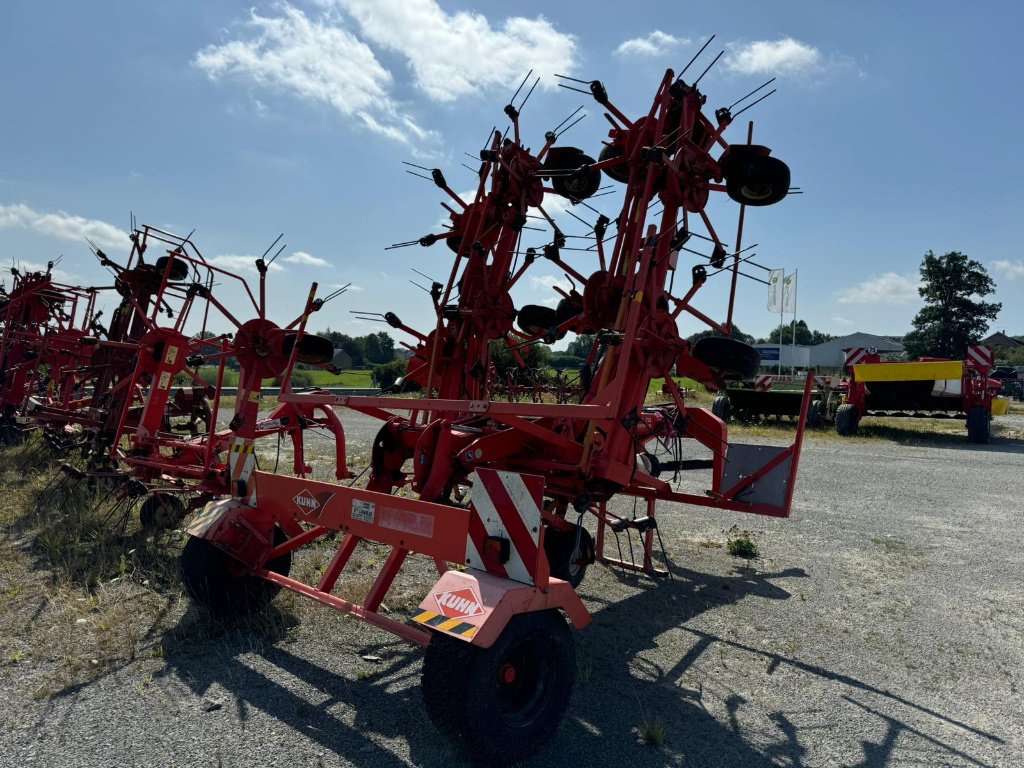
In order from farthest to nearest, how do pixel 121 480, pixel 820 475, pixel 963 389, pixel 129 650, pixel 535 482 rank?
pixel 963 389
pixel 820 475
pixel 121 480
pixel 129 650
pixel 535 482

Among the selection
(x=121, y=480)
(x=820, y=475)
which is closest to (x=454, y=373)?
(x=121, y=480)

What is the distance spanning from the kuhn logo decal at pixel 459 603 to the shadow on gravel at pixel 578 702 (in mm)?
654

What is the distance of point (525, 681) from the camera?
3.20m

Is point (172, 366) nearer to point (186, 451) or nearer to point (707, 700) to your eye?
point (186, 451)

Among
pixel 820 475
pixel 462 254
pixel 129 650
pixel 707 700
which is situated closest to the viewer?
pixel 707 700

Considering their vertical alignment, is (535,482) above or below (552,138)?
below

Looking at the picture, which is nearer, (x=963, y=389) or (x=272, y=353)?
(x=272, y=353)

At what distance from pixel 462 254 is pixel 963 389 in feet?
51.7

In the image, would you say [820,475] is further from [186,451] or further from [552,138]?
[186,451]

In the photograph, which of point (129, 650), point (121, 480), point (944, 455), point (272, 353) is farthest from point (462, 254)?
point (944, 455)

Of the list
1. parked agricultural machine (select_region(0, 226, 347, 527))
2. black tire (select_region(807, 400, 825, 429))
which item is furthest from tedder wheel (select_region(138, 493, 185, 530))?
black tire (select_region(807, 400, 825, 429))

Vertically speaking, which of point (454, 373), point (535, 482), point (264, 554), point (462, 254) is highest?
point (462, 254)

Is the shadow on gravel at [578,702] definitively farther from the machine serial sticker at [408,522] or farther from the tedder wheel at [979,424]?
the tedder wheel at [979,424]

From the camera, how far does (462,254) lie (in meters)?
5.47
